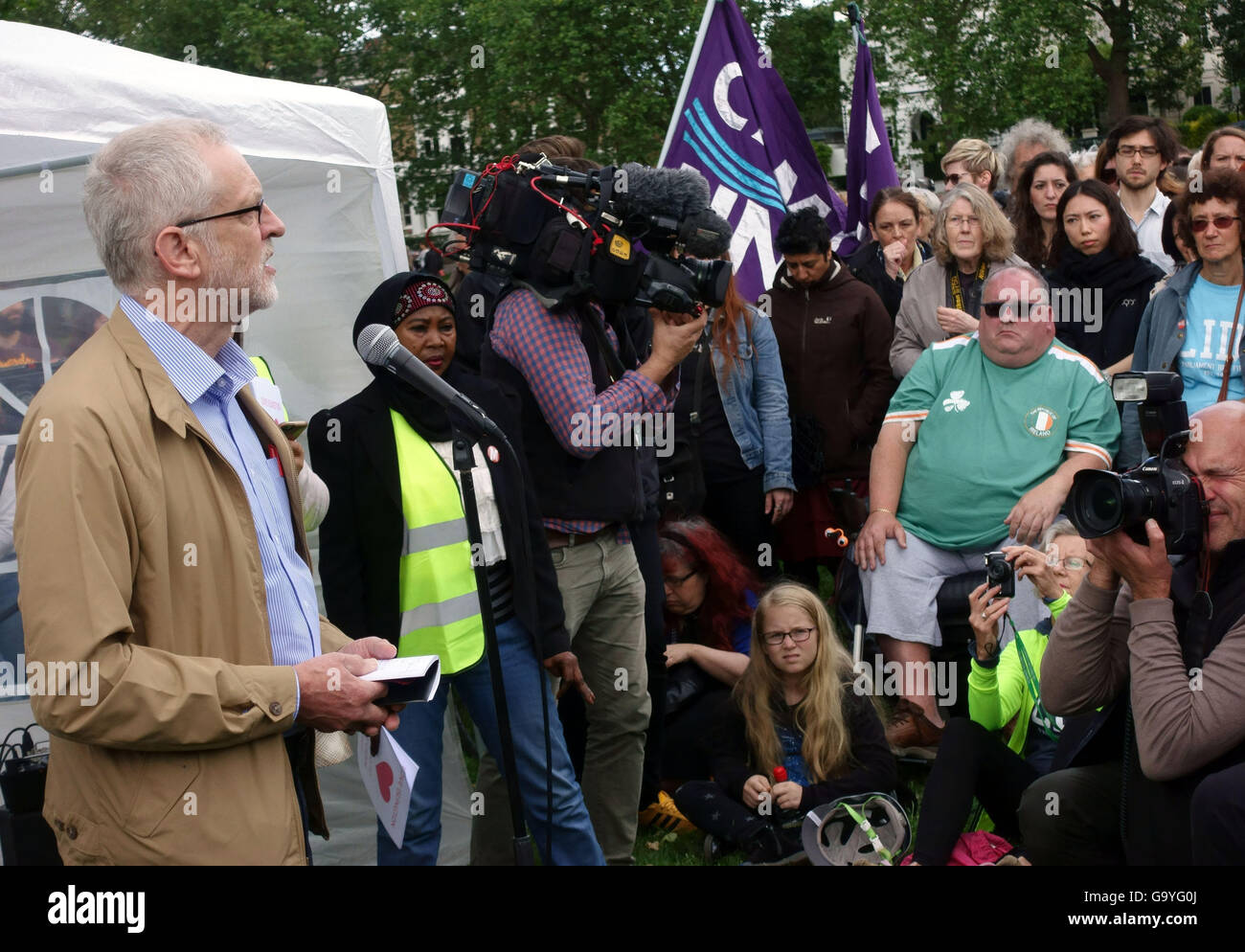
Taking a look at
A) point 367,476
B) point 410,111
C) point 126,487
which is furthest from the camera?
point 410,111

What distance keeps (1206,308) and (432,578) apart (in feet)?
10.4

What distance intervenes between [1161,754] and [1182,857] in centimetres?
26

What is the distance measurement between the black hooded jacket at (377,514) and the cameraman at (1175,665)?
4.43 ft

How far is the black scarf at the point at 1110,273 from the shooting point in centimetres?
549

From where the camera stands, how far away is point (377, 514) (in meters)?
3.37

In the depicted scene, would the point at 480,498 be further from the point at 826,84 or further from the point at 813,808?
the point at 826,84

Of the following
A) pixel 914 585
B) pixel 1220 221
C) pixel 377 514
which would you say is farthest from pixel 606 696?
pixel 1220 221

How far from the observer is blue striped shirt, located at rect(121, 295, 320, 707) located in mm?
2104

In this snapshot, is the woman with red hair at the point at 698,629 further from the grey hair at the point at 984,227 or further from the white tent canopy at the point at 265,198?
the grey hair at the point at 984,227

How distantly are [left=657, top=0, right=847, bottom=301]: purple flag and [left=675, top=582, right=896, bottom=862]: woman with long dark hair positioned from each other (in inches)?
94.9

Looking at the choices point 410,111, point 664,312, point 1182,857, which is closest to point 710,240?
point 664,312
